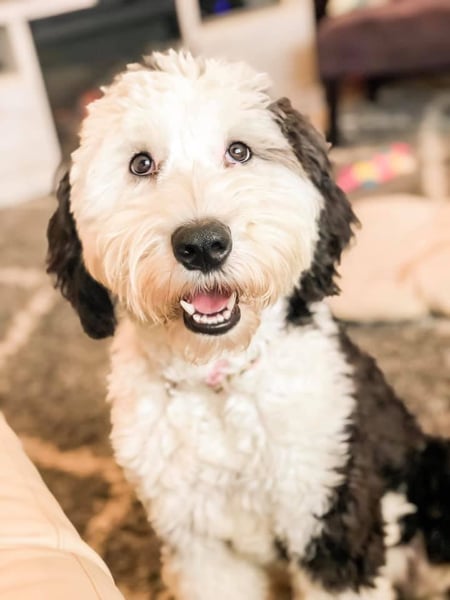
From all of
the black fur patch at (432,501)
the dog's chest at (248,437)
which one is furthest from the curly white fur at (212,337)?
the black fur patch at (432,501)

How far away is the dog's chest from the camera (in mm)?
1210

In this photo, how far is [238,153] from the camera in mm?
1171

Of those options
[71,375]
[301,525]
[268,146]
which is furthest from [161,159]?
[71,375]

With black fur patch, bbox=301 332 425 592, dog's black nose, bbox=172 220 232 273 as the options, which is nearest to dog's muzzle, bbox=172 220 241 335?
dog's black nose, bbox=172 220 232 273

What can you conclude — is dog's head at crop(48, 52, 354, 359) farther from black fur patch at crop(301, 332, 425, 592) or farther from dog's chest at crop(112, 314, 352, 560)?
black fur patch at crop(301, 332, 425, 592)

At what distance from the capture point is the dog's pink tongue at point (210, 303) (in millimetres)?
1094

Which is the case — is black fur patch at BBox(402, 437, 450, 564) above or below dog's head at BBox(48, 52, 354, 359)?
below

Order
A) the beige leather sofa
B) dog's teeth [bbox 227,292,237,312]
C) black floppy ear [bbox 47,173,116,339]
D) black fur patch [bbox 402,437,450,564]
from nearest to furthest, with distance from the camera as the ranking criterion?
the beige leather sofa, dog's teeth [bbox 227,292,237,312], black floppy ear [bbox 47,173,116,339], black fur patch [bbox 402,437,450,564]

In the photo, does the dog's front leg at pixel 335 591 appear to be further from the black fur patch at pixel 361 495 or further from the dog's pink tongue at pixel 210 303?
the dog's pink tongue at pixel 210 303

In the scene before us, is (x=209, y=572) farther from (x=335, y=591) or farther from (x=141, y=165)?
(x=141, y=165)

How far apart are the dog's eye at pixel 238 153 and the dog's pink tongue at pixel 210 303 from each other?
0.22 m

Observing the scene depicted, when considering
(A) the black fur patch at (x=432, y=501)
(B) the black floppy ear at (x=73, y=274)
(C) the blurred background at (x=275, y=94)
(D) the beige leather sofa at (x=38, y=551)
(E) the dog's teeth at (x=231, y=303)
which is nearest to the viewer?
(D) the beige leather sofa at (x=38, y=551)

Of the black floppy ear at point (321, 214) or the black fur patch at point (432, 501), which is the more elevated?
the black floppy ear at point (321, 214)

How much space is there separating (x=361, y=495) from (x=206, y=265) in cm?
47
